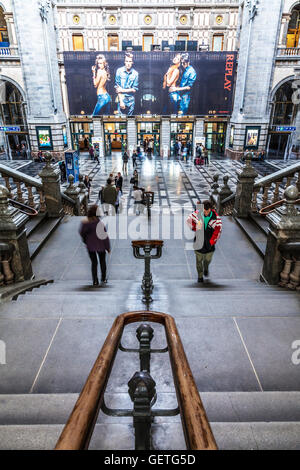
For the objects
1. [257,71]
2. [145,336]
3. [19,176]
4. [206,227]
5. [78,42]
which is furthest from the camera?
[78,42]

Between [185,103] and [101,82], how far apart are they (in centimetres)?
709

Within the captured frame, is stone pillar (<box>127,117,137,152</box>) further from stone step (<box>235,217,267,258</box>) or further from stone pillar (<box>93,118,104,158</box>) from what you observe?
stone step (<box>235,217,267,258</box>)

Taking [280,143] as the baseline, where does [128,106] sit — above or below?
above

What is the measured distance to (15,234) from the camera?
4.33 m

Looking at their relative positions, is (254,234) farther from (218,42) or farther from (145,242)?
(218,42)

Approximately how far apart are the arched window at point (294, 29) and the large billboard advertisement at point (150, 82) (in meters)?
4.75

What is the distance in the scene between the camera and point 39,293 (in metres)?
4.48

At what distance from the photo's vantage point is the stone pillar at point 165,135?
2662 centimetres

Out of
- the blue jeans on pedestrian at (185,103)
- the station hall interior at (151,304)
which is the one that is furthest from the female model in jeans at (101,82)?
the blue jeans on pedestrian at (185,103)

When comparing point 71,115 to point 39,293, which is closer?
point 39,293

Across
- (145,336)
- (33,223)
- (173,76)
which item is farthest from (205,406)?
(173,76)
